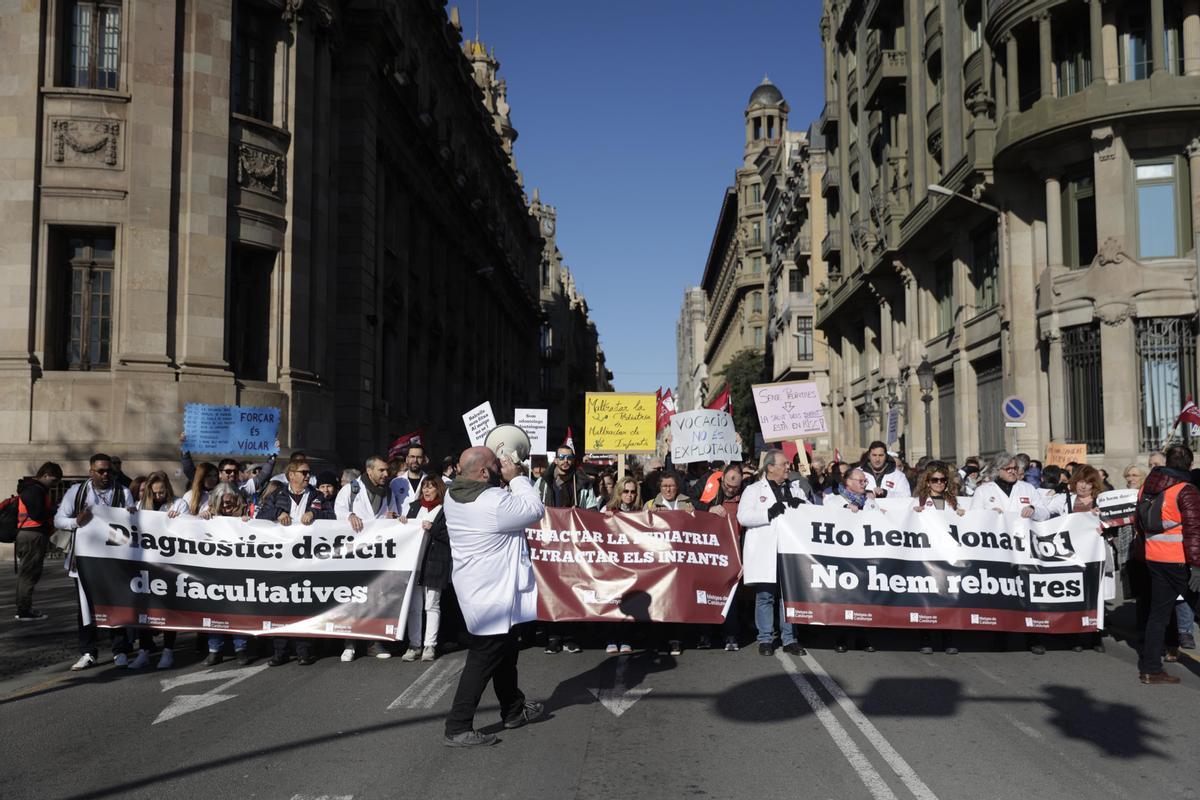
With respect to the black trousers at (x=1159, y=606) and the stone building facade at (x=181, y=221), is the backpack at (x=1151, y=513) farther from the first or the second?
the stone building facade at (x=181, y=221)

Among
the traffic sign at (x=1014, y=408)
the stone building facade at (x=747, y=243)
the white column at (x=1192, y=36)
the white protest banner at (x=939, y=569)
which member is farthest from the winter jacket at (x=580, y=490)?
the stone building facade at (x=747, y=243)

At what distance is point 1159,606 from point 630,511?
4724 mm

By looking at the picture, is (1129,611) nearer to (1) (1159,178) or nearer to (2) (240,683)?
(2) (240,683)

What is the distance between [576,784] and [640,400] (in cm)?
1425

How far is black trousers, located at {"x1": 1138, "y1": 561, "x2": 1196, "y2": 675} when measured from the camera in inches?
329

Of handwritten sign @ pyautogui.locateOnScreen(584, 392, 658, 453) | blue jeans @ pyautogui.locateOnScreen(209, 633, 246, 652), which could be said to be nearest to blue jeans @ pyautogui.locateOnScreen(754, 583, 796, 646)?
blue jeans @ pyautogui.locateOnScreen(209, 633, 246, 652)

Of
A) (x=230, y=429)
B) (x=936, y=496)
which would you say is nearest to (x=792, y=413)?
(x=936, y=496)

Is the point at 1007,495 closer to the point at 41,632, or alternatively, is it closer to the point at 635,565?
the point at 635,565

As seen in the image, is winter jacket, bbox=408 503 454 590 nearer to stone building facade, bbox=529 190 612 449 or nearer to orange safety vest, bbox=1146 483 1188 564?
orange safety vest, bbox=1146 483 1188 564

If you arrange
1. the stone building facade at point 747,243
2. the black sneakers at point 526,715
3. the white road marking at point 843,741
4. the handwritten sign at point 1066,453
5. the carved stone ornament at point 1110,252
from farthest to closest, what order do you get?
the stone building facade at point 747,243, the carved stone ornament at point 1110,252, the handwritten sign at point 1066,453, the black sneakers at point 526,715, the white road marking at point 843,741

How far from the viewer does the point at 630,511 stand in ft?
34.7

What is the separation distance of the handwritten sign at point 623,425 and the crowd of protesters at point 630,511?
25.5 feet

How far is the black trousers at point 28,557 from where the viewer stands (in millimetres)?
11242

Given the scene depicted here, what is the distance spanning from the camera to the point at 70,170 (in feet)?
64.8
